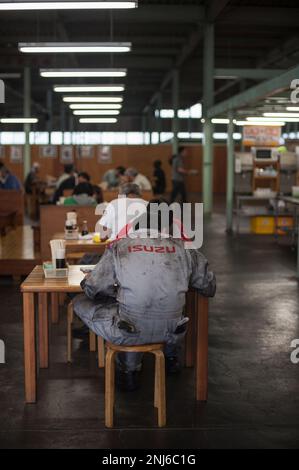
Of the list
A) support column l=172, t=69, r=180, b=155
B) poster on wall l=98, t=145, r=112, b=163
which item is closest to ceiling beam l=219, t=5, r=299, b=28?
support column l=172, t=69, r=180, b=155

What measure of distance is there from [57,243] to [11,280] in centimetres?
390

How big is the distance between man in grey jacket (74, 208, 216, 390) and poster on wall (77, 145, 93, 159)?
1756 centimetres

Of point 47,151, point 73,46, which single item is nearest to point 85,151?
point 47,151

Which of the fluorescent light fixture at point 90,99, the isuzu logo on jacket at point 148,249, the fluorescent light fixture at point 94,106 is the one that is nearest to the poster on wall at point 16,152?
the fluorescent light fixture at point 94,106

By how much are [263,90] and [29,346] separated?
6288mm

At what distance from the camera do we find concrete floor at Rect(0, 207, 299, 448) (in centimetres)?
351

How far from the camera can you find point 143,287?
3.65 metres

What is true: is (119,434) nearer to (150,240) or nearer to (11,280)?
(150,240)

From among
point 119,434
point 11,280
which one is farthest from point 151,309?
point 11,280

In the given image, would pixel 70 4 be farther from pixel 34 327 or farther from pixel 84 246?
pixel 34 327

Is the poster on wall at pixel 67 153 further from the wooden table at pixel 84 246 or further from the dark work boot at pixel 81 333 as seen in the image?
the dark work boot at pixel 81 333

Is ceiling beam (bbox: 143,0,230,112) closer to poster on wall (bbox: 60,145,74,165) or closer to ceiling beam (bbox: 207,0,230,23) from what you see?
ceiling beam (bbox: 207,0,230,23)

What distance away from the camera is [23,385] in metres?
4.36
